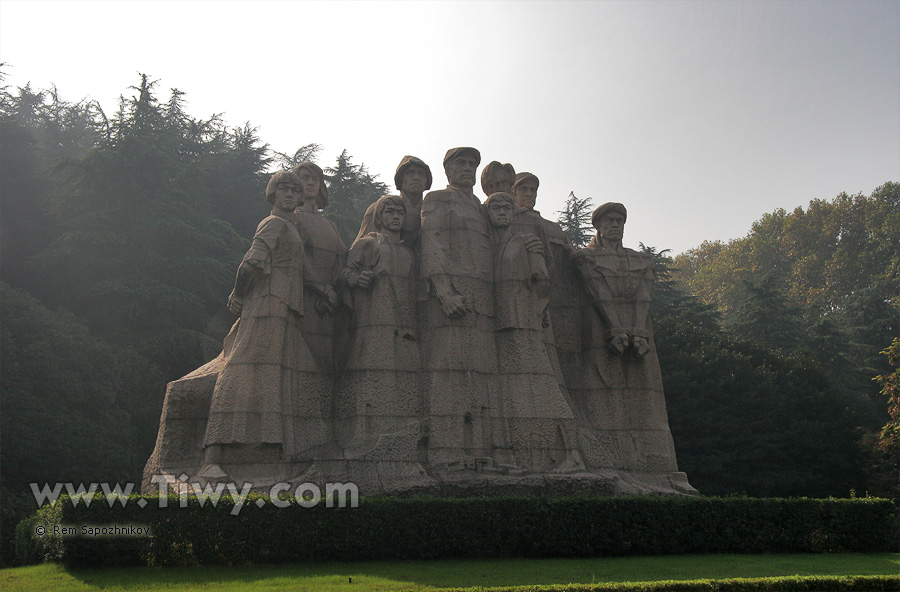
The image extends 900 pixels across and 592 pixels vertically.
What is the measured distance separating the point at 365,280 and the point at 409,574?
16.4 feet

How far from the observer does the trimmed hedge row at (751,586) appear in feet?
25.5

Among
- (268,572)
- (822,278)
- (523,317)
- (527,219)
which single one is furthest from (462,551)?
(822,278)

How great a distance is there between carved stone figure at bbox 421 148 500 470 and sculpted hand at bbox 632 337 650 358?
8.97 ft

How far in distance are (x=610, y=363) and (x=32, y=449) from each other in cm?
1373

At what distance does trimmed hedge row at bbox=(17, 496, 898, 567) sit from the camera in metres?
9.23

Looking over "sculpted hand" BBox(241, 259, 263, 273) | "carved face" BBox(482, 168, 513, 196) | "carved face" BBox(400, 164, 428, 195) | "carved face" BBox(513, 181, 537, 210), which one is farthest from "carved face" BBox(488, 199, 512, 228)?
"sculpted hand" BBox(241, 259, 263, 273)

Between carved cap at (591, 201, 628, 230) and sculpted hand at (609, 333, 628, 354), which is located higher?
carved cap at (591, 201, 628, 230)

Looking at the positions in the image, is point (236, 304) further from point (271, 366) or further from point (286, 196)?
point (286, 196)

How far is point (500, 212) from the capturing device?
44.7ft

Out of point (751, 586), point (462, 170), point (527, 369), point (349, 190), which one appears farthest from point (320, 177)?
point (349, 190)

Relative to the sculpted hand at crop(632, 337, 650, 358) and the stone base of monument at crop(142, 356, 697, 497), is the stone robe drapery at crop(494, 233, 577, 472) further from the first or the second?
the sculpted hand at crop(632, 337, 650, 358)

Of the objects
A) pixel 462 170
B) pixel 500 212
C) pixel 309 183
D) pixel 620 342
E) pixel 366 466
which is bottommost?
pixel 366 466

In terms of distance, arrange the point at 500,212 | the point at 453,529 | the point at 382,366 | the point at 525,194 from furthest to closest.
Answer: the point at 525,194
the point at 500,212
the point at 382,366
the point at 453,529

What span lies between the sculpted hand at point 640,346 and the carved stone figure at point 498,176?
3637mm
